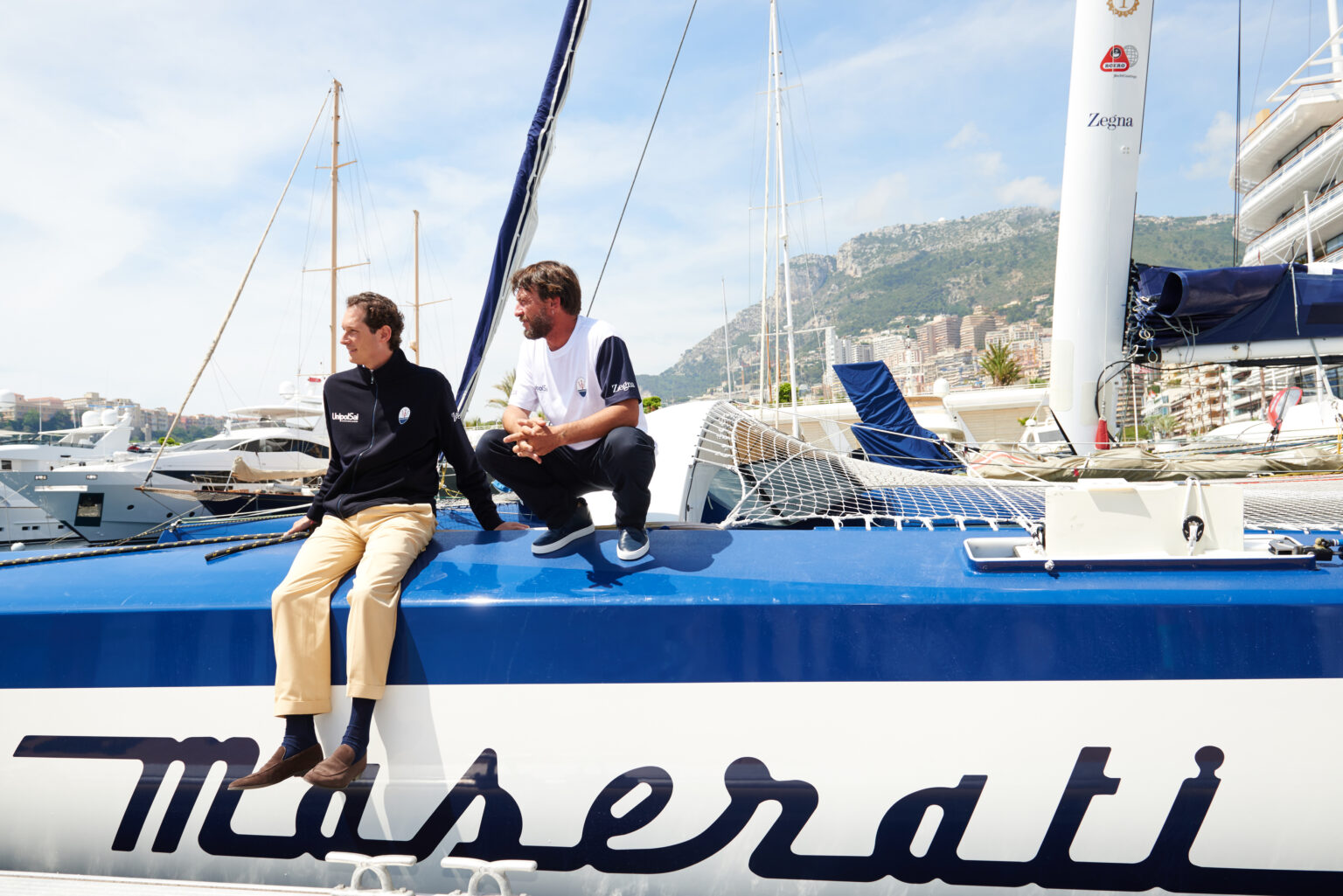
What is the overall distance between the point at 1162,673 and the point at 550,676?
5.01 ft

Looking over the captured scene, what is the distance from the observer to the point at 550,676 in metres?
2.01

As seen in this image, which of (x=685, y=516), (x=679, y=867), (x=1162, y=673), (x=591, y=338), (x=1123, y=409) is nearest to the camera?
(x=1162, y=673)

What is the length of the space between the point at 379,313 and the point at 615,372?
2.79 feet

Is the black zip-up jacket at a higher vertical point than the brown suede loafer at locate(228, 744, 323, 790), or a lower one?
higher

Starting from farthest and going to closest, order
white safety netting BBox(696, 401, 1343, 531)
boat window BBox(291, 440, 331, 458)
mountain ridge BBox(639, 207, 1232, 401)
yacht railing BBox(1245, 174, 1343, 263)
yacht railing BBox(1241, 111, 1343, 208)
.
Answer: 1. mountain ridge BBox(639, 207, 1232, 401)
2. yacht railing BBox(1241, 111, 1343, 208)
3. yacht railing BBox(1245, 174, 1343, 263)
4. boat window BBox(291, 440, 331, 458)
5. white safety netting BBox(696, 401, 1343, 531)

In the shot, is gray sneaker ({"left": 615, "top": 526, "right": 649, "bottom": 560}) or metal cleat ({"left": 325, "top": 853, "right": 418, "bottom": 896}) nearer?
metal cleat ({"left": 325, "top": 853, "right": 418, "bottom": 896})

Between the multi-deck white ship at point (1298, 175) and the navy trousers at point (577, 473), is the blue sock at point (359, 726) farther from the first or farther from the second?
the multi-deck white ship at point (1298, 175)

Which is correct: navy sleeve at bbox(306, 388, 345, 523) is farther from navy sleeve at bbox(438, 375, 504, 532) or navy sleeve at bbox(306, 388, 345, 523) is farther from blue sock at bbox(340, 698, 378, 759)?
blue sock at bbox(340, 698, 378, 759)

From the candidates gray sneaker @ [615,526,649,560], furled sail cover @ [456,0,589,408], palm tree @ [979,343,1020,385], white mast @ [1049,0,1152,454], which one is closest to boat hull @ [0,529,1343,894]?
gray sneaker @ [615,526,649,560]

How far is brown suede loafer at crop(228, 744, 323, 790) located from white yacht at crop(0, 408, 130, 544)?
1794 cm

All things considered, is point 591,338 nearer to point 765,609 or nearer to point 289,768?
point 765,609

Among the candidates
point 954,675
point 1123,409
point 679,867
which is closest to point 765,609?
point 954,675

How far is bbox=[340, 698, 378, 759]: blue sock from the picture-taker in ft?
6.51

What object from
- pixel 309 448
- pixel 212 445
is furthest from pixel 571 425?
pixel 212 445
